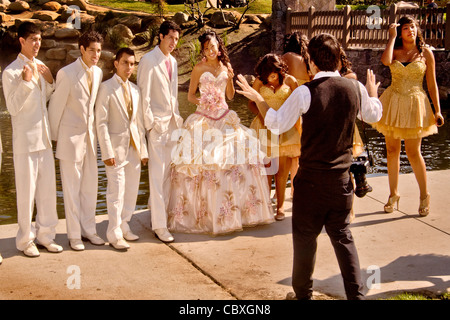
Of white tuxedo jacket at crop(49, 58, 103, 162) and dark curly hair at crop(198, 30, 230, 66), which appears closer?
white tuxedo jacket at crop(49, 58, 103, 162)

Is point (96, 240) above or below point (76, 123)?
below

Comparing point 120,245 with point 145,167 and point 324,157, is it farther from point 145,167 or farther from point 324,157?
point 145,167

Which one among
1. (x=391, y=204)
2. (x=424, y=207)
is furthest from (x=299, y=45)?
(x=424, y=207)

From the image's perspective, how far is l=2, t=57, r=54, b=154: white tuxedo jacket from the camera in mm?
5254

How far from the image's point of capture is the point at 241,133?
6.51 m

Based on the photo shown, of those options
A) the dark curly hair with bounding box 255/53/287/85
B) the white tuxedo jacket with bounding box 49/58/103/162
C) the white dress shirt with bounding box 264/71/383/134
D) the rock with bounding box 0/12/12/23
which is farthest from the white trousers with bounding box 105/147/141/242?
the rock with bounding box 0/12/12/23

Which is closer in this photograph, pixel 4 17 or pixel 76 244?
pixel 76 244

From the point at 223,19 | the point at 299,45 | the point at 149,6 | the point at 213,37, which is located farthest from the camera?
the point at 149,6

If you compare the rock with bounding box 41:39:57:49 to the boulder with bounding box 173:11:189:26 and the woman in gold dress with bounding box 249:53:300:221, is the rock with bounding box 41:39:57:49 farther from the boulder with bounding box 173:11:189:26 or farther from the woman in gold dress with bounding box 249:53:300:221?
the woman in gold dress with bounding box 249:53:300:221

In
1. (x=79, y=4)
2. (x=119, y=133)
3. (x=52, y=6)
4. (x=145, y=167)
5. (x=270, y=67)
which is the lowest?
(x=145, y=167)

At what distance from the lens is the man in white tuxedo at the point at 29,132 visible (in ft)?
17.3

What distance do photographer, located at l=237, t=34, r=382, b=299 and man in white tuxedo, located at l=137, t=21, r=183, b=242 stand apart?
6.43ft

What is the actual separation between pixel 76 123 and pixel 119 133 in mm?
415

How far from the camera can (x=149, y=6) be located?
30.1 m
